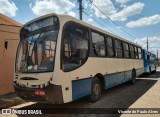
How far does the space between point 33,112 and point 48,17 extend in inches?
126

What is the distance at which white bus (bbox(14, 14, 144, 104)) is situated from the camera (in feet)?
18.7

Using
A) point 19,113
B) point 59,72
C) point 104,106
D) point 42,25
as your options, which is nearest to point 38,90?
point 59,72

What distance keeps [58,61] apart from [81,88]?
4.91 ft

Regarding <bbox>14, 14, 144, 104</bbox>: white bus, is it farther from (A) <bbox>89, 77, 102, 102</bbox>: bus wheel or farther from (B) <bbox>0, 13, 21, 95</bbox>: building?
(B) <bbox>0, 13, 21, 95</bbox>: building

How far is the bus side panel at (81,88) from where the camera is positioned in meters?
6.23

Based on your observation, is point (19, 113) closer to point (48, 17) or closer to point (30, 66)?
point (30, 66)

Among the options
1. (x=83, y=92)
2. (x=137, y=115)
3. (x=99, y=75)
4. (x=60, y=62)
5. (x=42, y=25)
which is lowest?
(x=137, y=115)

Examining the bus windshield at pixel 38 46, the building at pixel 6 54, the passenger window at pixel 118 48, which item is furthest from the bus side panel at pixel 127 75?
the bus windshield at pixel 38 46

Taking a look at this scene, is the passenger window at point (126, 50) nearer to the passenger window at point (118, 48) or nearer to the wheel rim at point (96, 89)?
the passenger window at point (118, 48)

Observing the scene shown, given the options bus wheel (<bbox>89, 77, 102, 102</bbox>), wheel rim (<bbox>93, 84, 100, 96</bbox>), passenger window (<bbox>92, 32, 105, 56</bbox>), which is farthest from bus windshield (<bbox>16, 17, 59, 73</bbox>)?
wheel rim (<bbox>93, 84, 100, 96</bbox>)

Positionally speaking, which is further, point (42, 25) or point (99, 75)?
point (99, 75)

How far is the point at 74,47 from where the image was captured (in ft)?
21.1

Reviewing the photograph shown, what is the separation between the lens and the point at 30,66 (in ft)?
20.7

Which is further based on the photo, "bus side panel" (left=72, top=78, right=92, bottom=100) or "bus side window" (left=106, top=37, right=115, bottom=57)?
"bus side window" (left=106, top=37, right=115, bottom=57)
